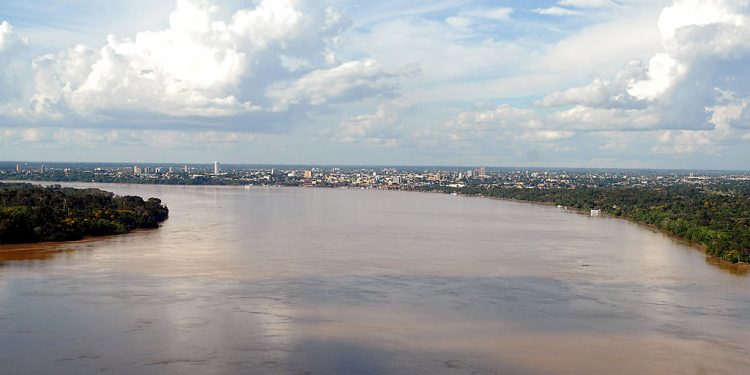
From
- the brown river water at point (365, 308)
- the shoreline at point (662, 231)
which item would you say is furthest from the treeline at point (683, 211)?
the brown river water at point (365, 308)

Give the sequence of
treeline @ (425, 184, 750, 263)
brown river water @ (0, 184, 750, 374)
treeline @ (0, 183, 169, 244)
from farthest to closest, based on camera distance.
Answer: treeline @ (425, 184, 750, 263) < treeline @ (0, 183, 169, 244) < brown river water @ (0, 184, 750, 374)

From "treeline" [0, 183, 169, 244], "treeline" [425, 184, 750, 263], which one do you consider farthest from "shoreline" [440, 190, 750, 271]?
"treeline" [0, 183, 169, 244]

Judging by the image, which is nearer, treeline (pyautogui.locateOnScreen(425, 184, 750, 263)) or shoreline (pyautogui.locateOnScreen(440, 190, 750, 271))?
shoreline (pyautogui.locateOnScreen(440, 190, 750, 271))

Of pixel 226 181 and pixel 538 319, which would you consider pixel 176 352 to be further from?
pixel 226 181

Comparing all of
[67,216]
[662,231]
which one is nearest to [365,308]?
[67,216]

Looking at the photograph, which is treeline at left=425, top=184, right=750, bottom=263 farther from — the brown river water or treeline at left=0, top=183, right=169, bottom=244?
treeline at left=0, top=183, right=169, bottom=244

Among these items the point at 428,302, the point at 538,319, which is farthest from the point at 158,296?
the point at 538,319
